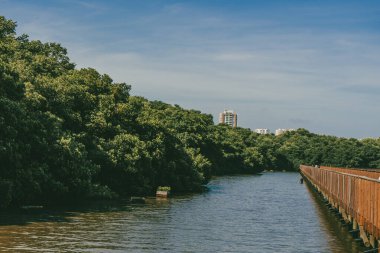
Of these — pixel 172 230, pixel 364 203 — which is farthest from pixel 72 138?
pixel 364 203

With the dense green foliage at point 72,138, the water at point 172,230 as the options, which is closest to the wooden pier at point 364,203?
the water at point 172,230

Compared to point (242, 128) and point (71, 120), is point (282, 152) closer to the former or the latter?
point (242, 128)

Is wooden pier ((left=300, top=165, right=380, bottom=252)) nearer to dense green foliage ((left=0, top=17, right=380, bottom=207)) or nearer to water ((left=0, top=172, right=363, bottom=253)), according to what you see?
water ((left=0, top=172, right=363, bottom=253))

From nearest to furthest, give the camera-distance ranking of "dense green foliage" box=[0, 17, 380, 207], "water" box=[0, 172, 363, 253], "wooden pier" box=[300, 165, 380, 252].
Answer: "wooden pier" box=[300, 165, 380, 252]
"water" box=[0, 172, 363, 253]
"dense green foliage" box=[0, 17, 380, 207]

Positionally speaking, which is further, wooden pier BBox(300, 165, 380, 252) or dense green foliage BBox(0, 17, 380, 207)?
dense green foliage BBox(0, 17, 380, 207)

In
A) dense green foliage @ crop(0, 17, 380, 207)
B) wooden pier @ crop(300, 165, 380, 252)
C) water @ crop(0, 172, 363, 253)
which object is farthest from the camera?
dense green foliage @ crop(0, 17, 380, 207)

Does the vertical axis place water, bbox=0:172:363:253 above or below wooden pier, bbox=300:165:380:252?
below

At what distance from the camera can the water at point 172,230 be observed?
25703 mm

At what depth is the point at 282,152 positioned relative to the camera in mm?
188750

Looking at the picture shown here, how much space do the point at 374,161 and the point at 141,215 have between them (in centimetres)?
15346

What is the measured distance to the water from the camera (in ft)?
84.3

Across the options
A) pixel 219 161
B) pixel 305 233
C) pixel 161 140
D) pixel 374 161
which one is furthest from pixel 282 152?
pixel 305 233

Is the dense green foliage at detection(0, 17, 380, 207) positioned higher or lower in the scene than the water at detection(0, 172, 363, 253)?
higher

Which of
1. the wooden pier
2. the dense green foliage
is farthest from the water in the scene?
the dense green foliage
